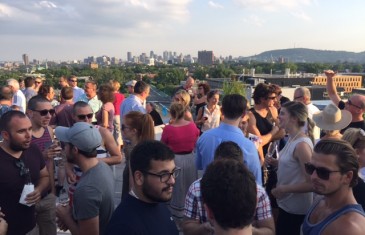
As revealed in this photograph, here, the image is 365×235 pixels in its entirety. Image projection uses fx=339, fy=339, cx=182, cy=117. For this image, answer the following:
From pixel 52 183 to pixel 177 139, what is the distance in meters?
1.36

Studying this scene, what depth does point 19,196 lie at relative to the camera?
2.65 m

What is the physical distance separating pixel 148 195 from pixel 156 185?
0.23 feet

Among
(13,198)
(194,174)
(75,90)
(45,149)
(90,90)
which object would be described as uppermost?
(90,90)

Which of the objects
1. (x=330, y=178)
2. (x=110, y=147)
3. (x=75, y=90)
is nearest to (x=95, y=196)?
(x=110, y=147)

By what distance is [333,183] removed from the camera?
1.98m

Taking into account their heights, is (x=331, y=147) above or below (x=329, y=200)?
above

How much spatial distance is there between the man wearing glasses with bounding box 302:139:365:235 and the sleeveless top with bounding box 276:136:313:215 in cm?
65

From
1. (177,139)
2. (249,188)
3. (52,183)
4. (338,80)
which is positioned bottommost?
(338,80)

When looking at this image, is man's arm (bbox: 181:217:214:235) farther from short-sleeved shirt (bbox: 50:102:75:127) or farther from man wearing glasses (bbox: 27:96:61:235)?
short-sleeved shirt (bbox: 50:102:75:127)

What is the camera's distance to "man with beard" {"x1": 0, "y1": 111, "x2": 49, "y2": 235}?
2.60 m

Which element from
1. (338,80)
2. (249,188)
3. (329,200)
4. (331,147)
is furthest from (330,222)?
(338,80)

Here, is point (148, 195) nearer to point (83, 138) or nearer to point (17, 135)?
point (83, 138)

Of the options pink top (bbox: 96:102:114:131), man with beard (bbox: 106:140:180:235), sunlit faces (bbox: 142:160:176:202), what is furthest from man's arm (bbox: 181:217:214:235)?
pink top (bbox: 96:102:114:131)

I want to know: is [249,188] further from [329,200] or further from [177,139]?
[177,139]
